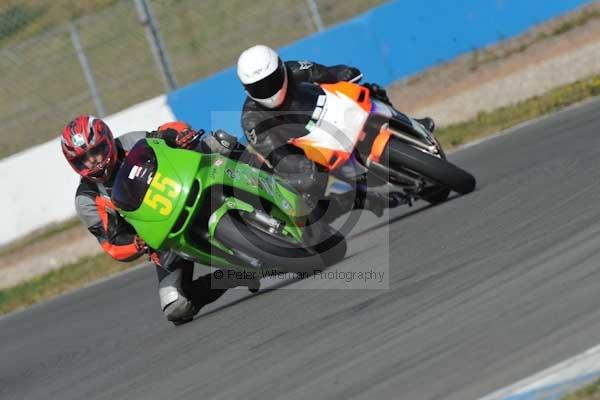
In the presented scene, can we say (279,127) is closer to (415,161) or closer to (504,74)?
(415,161)

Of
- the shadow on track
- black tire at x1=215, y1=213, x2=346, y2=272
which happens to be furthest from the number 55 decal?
the shadow on track

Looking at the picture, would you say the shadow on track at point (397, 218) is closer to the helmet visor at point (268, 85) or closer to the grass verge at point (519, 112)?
the helmet visor at point (268, 85)

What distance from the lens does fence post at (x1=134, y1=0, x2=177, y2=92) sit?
14.8 m

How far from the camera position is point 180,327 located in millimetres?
7906

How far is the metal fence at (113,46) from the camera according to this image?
49.9 ft

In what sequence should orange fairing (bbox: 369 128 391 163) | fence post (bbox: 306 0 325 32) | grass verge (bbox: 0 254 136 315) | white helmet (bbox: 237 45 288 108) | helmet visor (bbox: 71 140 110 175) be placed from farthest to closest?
fence post (bbox: 306 0 325 32)
grass verge (bbox: 0 254 136 315)
orange fairing (bbox: 369 128 391 163)
white helmet (bbox: 237 45 288 108)
helmet visor (bbox: 71 140 110 175)

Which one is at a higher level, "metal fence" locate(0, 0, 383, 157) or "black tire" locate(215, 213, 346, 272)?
"black tire" locate(215, 213, 346, 272)

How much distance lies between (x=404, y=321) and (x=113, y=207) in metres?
2.69

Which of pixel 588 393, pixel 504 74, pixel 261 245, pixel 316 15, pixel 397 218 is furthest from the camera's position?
pixel 316 15

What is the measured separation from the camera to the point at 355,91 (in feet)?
26.3

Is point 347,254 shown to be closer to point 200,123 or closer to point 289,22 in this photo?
→ point 200,123

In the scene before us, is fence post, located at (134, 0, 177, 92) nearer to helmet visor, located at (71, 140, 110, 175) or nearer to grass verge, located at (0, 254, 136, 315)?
grass verge, located at (0, 254, 136, 315)

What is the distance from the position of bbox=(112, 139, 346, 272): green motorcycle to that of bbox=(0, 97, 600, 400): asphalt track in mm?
380

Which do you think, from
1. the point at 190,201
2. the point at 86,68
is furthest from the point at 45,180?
the point at 190,201
